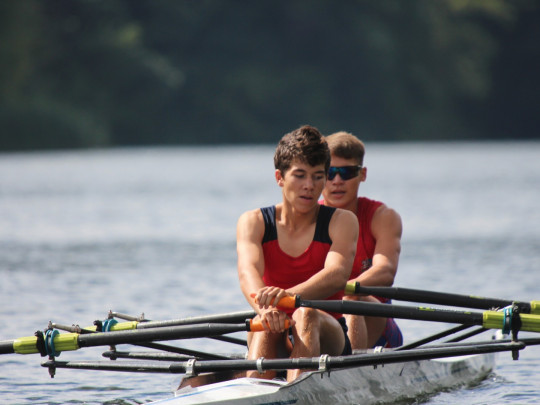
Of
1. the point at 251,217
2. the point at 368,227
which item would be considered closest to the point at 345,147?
the point at 368,227

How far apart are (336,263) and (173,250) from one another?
1182 centimetres

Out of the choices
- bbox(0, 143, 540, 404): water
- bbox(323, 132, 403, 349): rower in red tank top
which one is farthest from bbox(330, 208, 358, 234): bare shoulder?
bbox(0, 143, 540, 404): water

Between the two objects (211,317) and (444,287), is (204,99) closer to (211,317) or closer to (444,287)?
(444,287)

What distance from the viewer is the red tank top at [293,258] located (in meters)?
6.91

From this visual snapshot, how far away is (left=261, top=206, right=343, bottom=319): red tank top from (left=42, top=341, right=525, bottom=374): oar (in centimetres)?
73

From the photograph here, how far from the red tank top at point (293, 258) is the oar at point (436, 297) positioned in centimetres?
82

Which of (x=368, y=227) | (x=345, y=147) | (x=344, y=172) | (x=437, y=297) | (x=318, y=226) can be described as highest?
(x=345, y=147)

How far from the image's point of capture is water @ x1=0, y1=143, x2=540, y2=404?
903cm

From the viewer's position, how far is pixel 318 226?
6.93 m

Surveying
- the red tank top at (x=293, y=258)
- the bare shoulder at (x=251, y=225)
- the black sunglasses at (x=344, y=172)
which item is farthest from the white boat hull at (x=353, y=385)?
the black sunglasses at (x=344, y=172)

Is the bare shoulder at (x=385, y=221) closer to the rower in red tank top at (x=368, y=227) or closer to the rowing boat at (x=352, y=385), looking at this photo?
the rower in red tank top at (x=368, y=227)

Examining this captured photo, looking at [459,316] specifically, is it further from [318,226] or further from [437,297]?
[437,297]

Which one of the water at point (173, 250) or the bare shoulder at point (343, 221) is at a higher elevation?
the water at point (173, 250)

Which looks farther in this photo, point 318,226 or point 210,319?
point 210,319
